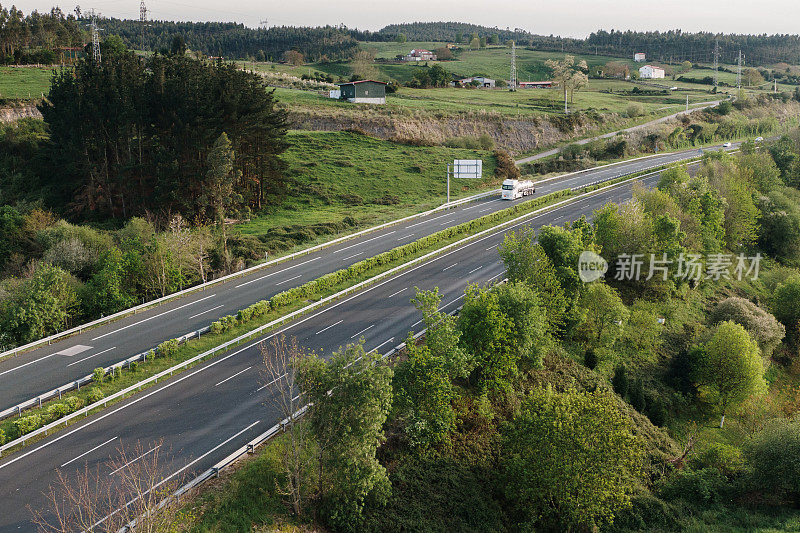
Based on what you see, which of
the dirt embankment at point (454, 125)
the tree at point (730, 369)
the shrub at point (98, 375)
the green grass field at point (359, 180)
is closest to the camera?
the shrub at point (98, 375)

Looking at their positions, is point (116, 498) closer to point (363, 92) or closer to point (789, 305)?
point (789, 305)

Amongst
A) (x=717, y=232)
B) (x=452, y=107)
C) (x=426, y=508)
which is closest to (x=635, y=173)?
(x=717, y=232)

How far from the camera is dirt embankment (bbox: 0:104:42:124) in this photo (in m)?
83.2

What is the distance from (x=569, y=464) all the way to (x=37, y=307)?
3346 centimetres

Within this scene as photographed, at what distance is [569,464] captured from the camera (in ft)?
93.0

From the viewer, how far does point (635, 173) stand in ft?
305

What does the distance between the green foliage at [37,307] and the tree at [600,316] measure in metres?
37.2

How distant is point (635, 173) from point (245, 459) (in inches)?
3304

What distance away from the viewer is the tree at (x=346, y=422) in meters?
23.8

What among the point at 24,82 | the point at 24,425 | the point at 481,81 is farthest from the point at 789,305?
the point at 481,81

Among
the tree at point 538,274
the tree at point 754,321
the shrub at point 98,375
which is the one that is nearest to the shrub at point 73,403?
the shrub at point 98,375

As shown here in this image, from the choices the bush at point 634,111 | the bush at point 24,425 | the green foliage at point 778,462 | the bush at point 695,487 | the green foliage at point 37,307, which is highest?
the bush at point 634,111

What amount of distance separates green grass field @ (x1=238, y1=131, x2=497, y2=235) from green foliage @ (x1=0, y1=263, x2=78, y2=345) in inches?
1027

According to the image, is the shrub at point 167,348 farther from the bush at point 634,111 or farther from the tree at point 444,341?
the bush at point 634,111
